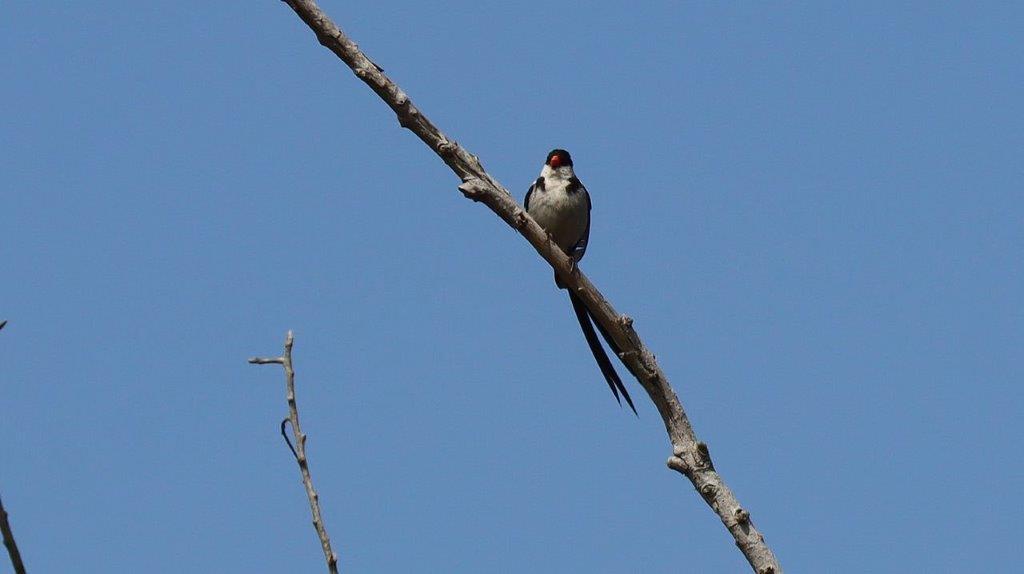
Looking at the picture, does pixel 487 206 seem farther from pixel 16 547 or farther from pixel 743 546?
pixel 16 547

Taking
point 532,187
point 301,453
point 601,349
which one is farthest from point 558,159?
point 301,453

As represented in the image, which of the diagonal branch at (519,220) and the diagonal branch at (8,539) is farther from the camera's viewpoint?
the diagonal branch at (519,220)

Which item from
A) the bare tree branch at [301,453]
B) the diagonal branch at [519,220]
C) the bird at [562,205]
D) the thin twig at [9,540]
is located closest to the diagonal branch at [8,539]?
the thin twig at [9,540]

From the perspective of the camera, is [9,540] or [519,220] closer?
[9,540]

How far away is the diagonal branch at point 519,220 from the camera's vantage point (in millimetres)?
3760

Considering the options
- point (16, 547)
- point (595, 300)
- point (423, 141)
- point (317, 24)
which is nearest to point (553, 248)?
point (595, 300)

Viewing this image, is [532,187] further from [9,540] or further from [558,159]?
[9,540]

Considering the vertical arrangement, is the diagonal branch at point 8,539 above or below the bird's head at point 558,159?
below

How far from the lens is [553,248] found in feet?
14.5

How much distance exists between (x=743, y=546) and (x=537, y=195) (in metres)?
3.67

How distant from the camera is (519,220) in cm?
423

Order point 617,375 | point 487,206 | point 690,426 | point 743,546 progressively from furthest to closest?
point 617,375 → point 487,206 → point 690,426 → point 743,546

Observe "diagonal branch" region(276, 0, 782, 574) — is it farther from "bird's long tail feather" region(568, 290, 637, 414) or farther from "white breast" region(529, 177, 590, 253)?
"white breast" region(529, 177, 590, 253)

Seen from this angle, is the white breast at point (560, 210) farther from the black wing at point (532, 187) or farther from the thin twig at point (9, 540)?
the thin twig at point (9, 540)
